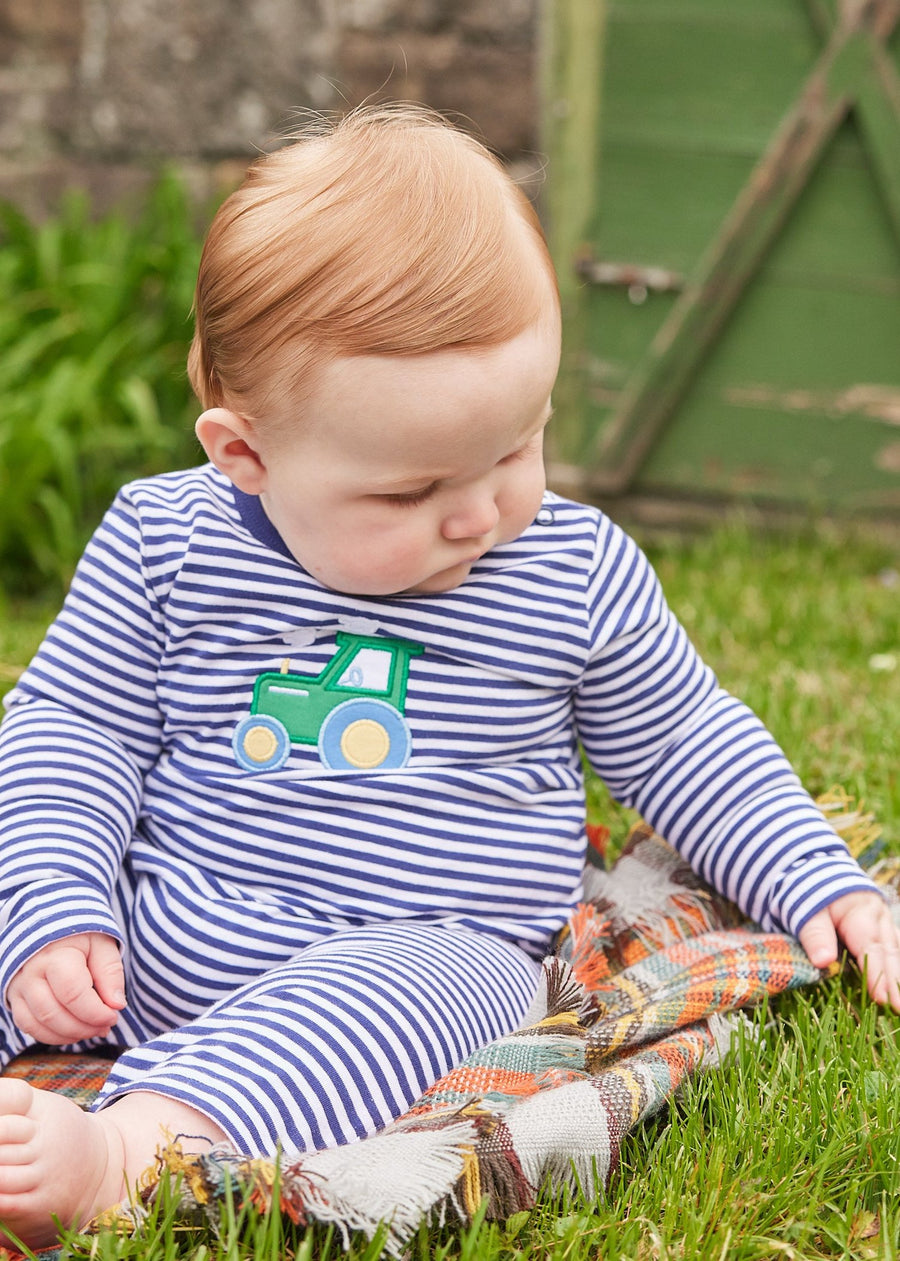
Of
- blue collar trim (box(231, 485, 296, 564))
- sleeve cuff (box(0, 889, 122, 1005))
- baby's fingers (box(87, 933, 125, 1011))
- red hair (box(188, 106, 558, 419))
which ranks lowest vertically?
baby's fingers (box(87, 933, 125, 1011))

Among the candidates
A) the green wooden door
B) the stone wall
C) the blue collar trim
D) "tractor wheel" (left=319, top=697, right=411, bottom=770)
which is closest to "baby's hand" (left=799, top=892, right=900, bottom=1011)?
"tractor wheel" (left=319, top=697, right=411, bottom=770)

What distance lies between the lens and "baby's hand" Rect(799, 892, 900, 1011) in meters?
1.51

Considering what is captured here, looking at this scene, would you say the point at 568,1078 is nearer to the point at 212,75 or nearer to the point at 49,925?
the point at 49,925

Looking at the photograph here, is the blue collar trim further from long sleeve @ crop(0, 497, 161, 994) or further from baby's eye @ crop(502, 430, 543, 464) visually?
baby's eye @ crop(502, 430, 543, 464)

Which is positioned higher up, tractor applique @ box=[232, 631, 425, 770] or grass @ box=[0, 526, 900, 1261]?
tractor applique @ box=[232, 631, 425, 770]

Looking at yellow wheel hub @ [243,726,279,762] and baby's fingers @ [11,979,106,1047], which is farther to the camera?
yellow wheel hub @ [243,726,279,762]

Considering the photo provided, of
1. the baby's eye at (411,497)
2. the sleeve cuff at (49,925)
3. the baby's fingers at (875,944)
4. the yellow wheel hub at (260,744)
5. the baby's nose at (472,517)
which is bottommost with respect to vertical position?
the baby's fingers at (875,944)

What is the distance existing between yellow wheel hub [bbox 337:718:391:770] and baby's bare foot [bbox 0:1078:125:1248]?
1.61ft

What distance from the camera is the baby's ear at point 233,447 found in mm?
1411

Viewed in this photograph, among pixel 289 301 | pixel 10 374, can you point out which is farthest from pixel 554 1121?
pixel 10 374

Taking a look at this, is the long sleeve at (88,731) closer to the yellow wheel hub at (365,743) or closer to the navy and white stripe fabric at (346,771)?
the navy and white stripe fabric at (346,771)

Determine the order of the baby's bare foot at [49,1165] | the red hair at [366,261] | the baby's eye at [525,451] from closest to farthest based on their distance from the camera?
the baby's bare foot at [49,1165]
the red hair at [366,261]
the baby's eye at [525,451]

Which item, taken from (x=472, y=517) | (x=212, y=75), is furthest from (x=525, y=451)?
(x=212, y=75)

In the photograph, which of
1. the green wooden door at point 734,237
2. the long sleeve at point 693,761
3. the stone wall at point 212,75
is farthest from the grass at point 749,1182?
the stone wall at point 212,75
